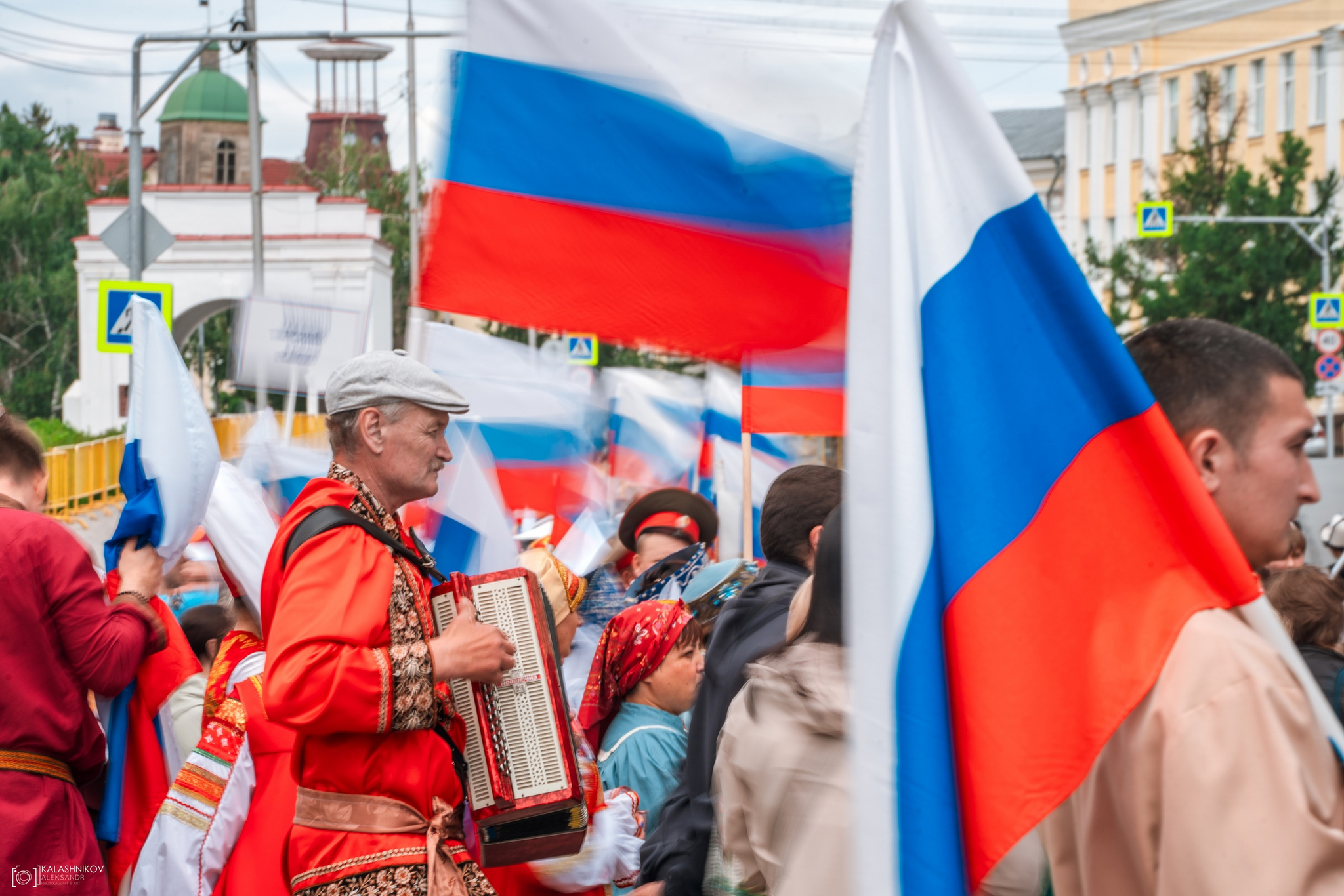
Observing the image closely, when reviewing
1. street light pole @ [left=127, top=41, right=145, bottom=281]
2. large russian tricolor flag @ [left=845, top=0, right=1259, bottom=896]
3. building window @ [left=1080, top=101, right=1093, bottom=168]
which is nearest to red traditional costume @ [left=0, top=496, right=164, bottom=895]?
large russian tricolor flag @ [left=845, top=0, right=1259, bottom=896]

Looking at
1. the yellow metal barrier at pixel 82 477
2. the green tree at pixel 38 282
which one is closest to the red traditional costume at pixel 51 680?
the yellow metal barrier at pixel 82 477

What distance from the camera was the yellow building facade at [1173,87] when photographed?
43.8 metres

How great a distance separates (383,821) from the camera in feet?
10.2

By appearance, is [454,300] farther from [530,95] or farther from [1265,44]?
[1265,44]

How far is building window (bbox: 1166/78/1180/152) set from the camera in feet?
163

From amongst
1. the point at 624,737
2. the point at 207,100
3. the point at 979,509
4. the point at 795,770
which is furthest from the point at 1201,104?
the point at 207,100

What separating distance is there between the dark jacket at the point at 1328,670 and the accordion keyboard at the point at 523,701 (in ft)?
7.11

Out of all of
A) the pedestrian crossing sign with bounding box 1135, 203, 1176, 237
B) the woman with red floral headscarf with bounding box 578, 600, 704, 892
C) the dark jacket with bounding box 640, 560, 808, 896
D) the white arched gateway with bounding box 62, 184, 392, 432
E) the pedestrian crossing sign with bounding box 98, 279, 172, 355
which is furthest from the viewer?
the white arched gateway with bounding box 62, 184, 392, 432

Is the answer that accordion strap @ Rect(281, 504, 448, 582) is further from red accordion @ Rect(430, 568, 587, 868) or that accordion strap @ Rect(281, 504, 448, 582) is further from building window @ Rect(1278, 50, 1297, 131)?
building window @ Rect(1278, 50, 1297, 131)

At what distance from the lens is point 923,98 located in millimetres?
1958

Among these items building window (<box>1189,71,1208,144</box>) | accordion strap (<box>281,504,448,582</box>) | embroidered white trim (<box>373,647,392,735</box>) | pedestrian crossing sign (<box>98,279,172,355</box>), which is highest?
building window (<box>1189,71,1208,144</box>)

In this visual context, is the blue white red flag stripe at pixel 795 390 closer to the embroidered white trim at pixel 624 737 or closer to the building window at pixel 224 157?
the embroidered white trim at pixel 624 737

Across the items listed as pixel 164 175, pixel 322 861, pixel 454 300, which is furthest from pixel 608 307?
pixel 164 175

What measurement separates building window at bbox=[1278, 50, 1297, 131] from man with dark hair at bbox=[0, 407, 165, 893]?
4636cm
